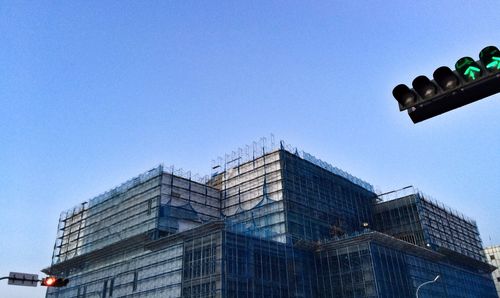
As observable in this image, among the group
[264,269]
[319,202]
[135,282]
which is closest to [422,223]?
[319,202]

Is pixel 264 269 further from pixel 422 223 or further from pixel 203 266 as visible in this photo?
pixel 422 223

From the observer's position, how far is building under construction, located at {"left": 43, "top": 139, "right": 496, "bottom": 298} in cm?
5097

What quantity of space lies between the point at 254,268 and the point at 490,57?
155ft

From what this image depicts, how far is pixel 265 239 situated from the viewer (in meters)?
54.5

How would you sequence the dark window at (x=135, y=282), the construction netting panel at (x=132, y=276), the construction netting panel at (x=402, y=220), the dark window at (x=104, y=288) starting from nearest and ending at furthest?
the construction netting panel at (x=132, y=276)
the dark window at (x=135, y=282)
the dark window at (x=104, y=288)
the construction netting panel at (x=402, y=220)

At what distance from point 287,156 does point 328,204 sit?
409 inches

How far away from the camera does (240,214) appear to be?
67.2 m

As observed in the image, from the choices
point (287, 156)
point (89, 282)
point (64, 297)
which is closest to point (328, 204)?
point (287, 156)

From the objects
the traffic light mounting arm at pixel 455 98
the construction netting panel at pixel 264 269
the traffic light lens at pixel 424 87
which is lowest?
the traffic light mounting arm at pixel 455 98

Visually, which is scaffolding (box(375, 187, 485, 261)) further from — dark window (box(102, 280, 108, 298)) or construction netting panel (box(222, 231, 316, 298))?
dark window (box(102, 280, 108, 298))

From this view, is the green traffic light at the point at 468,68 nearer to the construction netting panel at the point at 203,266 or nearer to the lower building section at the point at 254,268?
the lower building section at the point at 254,268

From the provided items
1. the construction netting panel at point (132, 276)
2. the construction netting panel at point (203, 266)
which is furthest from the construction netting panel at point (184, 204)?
the construction netting panel at point (203, 266)

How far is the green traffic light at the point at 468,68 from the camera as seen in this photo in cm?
614

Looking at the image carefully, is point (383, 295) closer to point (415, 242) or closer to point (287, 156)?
point (415, 242)
